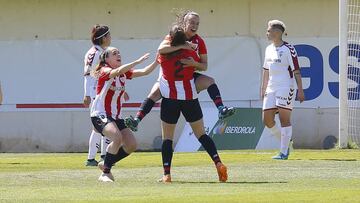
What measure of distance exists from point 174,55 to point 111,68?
891 millimetres

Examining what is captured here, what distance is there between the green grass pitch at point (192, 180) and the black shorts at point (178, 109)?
0.76 meters

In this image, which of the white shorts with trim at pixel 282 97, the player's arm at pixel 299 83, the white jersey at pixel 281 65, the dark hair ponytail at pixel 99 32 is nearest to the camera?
the dark hair ponytail at pixel 99 32

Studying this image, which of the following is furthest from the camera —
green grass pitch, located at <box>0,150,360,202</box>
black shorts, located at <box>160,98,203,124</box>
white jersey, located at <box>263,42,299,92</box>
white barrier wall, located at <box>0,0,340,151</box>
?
white barrier wall, located at <box>0,0,340,151</box>

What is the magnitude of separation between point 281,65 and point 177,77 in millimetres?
4908

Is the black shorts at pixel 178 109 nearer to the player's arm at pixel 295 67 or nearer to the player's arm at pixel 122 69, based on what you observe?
the player's arm at pixel 122 69

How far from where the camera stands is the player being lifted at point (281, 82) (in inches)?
674

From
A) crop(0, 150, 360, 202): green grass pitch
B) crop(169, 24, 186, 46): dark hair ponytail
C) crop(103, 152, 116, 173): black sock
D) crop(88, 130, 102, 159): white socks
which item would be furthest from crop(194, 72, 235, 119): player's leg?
crop(88, 130, 102, 159): white socks

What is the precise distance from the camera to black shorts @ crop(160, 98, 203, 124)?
41.9 ft

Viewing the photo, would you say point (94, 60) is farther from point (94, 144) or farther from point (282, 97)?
point (282, 97)

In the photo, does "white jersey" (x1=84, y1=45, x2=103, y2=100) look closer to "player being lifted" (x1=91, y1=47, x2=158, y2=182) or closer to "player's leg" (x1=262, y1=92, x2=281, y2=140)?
"player being lifted" (x1=91, y1=47, x2=158, y2=182)

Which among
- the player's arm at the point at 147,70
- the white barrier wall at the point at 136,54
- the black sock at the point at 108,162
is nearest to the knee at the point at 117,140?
the black sock at the point at 108,162

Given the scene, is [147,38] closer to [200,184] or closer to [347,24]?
[347,24]

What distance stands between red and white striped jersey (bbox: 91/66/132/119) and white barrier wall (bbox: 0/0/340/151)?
9.61 m

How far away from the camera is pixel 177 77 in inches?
501
